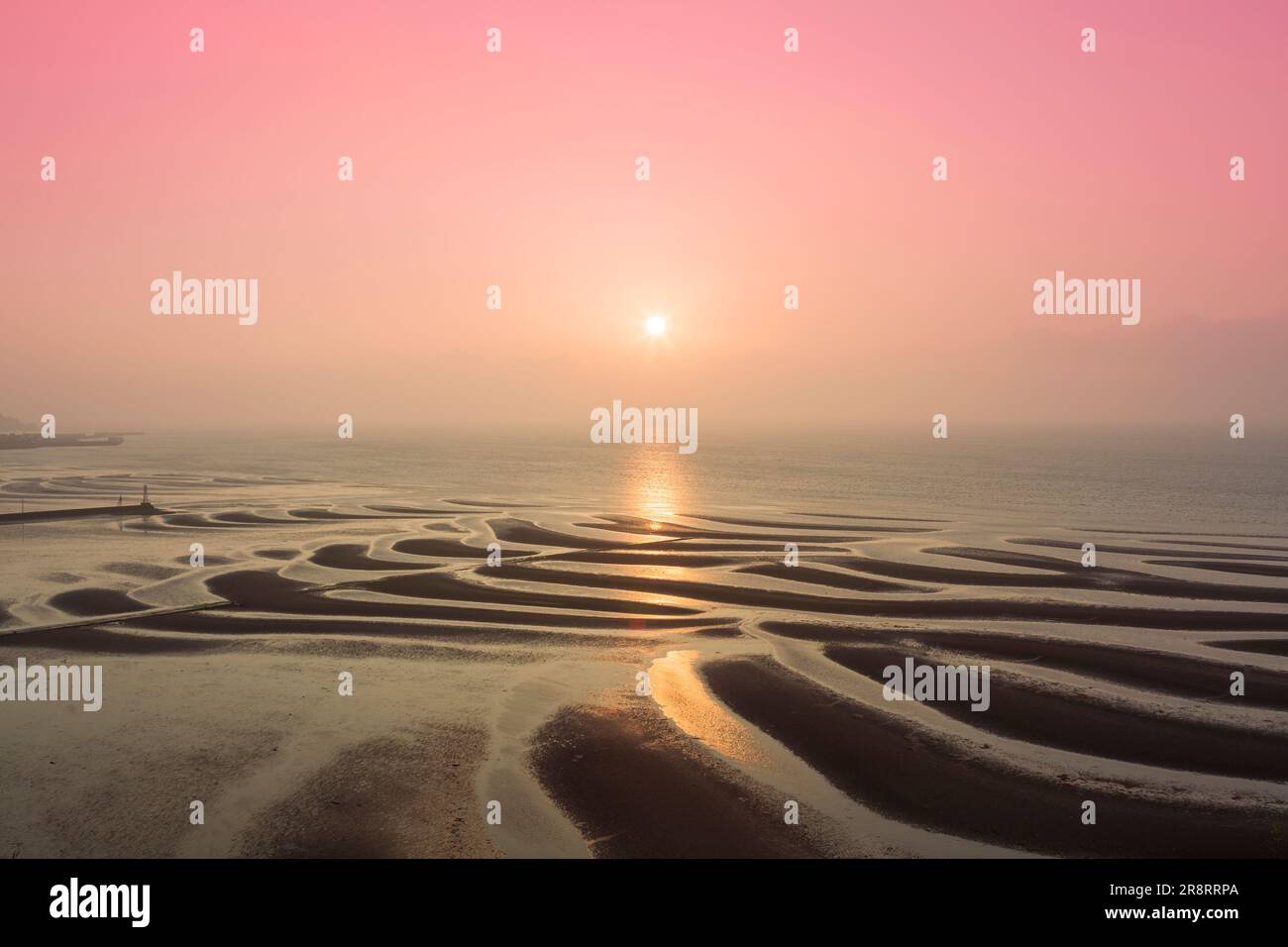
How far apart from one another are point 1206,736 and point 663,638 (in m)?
18.4

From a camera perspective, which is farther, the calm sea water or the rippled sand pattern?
the calm sea water

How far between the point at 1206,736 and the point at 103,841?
2660cm

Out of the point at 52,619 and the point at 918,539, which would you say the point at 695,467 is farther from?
the point at 52,619

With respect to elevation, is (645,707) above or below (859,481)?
below

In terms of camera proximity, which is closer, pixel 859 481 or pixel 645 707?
pixel 645 707

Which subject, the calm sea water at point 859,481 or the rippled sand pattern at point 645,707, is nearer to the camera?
the rippled sand pattern at point 645,707

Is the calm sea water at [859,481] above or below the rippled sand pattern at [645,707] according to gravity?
above

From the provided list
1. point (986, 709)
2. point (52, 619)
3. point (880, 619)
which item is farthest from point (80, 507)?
point (986, 709)

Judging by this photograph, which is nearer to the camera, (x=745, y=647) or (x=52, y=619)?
(x=745, y=647)

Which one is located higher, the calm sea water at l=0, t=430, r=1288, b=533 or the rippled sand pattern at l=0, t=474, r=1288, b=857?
the calm sea water at l=0, t=430, r=1288, b=533
